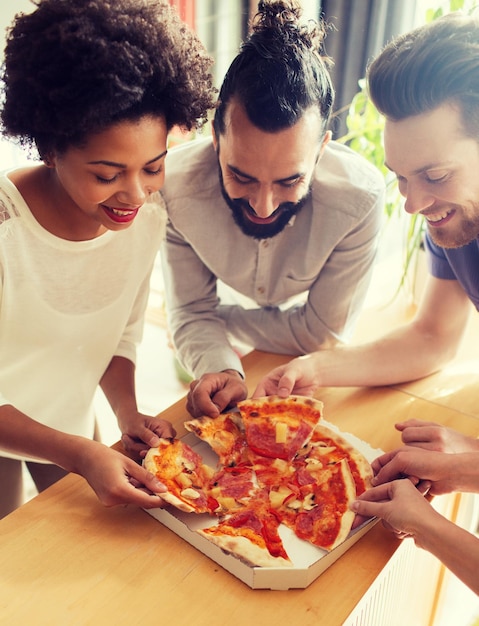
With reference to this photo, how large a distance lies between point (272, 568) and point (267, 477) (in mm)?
262

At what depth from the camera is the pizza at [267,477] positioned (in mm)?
1101

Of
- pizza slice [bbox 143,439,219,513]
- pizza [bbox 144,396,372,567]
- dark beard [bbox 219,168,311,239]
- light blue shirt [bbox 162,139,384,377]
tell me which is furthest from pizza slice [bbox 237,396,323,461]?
dark beard [bbox 219,168,311,239]

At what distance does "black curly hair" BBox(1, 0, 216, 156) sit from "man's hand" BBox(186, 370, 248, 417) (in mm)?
570

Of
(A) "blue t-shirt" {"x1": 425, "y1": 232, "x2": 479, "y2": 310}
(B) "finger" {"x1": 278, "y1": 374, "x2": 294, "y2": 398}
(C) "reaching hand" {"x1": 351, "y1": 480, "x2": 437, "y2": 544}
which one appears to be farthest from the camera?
(A) "blue t-shirt" {"x1": 425, "y1": 232, "x2": 479, "y2": 310}

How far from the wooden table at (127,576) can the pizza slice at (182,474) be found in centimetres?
7

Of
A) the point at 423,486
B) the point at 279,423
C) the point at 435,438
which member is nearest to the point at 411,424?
the point at 435,438

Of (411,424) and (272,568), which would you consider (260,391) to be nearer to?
(411,424)

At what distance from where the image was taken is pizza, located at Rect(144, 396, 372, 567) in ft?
3.61

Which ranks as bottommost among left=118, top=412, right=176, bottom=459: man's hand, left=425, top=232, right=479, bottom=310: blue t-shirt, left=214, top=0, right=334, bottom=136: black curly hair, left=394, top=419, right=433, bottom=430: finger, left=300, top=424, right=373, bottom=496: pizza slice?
left=300, top=424, right=373, bottom=496: pizza slice

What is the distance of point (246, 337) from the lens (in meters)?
1.78

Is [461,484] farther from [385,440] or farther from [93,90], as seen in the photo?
[93,90]

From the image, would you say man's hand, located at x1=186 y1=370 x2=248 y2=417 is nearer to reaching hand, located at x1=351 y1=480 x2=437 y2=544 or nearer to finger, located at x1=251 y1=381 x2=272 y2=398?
finger, located at x1=251 y1=381 x2=272 y2=398

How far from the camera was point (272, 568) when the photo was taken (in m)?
1.01

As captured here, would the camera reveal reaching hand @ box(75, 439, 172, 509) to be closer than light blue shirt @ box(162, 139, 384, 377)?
Yes
